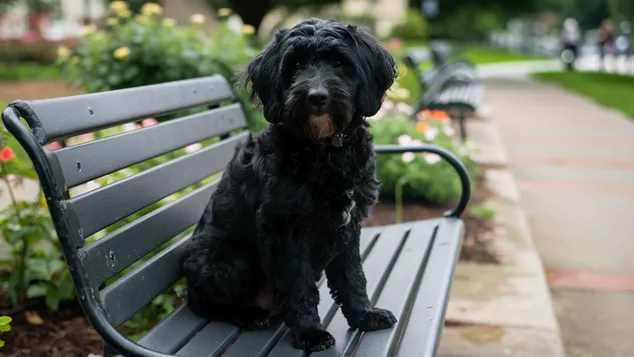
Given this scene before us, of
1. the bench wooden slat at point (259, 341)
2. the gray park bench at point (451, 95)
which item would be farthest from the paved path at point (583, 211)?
the bench wooden slat at point (259, 341)

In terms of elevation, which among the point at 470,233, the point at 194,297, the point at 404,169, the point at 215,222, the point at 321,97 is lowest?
the point at 470,233

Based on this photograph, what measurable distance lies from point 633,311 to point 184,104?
2.90 metres

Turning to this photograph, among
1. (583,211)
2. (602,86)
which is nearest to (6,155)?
(583,211)

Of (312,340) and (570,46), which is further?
(570,46)

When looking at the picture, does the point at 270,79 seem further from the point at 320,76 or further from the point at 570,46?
the point at 570,46

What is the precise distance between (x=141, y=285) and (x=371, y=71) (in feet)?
3.35

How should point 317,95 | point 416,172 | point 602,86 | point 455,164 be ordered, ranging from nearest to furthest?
point 317,95
point 455,164
point 416,172
point 602,86

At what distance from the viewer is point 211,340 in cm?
224

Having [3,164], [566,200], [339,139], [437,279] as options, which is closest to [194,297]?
[339,139]

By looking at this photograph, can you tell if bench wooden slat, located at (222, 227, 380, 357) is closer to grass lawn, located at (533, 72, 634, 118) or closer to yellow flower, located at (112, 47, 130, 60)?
yellow flower, located at (112, 47, 130, 60)

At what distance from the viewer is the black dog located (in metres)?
2.13

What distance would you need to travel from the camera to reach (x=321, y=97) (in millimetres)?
2025

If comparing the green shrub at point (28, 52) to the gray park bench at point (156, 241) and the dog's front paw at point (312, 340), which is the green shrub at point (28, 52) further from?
the dog's front paw at point (312, 340)

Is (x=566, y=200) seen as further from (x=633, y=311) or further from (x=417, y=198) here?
(x=633, y=311)
